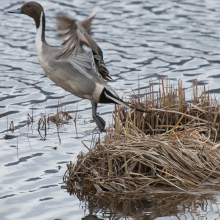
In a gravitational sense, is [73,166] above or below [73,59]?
below

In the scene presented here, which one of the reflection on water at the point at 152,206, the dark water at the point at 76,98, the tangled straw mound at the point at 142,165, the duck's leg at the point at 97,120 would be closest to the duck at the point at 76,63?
the duck's leg at the point at 97,120

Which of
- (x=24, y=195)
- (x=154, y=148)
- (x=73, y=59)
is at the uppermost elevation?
(x=73, y=59)

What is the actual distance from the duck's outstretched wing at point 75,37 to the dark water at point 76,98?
3.66 ft

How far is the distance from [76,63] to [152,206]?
2132mm

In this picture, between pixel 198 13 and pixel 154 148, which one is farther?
pixel 198 13

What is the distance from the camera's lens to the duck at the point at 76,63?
6.46 metres

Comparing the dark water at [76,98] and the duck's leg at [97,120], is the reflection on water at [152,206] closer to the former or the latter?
the dark water at [76,98]

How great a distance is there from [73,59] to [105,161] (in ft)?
4.91

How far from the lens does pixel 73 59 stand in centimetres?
665

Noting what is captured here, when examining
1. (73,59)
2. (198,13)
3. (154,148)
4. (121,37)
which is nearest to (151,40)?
(121,37)

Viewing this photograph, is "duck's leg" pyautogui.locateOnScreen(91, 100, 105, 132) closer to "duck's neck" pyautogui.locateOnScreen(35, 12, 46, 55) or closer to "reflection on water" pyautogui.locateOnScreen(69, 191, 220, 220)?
"duck's neck" pyautogui.locateOnScreen(35, 12, 46, 55)

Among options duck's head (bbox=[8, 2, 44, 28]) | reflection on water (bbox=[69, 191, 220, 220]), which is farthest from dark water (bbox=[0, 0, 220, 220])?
duck's head (bbox=[8, 2, 44, 28])

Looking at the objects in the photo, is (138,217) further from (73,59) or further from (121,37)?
(121,37)

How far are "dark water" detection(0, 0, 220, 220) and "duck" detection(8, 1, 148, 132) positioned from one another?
71cm
